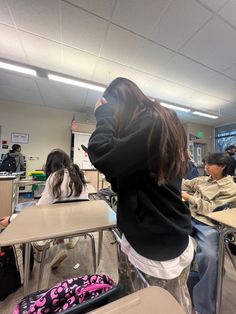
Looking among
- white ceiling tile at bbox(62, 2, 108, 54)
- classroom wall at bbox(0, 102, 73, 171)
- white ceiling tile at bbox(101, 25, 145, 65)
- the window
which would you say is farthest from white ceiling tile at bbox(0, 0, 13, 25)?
the window

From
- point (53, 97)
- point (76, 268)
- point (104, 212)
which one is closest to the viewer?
point (104, 212)

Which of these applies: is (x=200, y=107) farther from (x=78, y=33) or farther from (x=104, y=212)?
(x=104, y=212)

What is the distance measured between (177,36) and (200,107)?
336 centimetres

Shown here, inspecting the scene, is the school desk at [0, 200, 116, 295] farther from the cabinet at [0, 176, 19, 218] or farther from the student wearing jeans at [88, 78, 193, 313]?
the cabinet at [0, 176, 19, 218]

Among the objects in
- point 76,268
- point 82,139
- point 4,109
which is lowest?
point 76,268

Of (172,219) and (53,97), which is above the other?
(53,97)

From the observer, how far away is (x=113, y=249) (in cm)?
207

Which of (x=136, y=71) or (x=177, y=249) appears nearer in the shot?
(x=177, y=249)

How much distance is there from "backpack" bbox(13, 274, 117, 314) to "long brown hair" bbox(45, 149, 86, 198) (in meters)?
0.99

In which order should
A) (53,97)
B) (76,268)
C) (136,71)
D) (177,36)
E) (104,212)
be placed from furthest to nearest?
(53,97) < (136,71) < (177,36) < (76,268) < (104,212)

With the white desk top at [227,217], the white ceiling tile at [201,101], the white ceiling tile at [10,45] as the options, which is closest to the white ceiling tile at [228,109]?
the white ceiling tile at [201,101]

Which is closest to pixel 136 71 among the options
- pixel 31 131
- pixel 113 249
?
pixel 113 249

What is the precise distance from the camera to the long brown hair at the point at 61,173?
4.98 ft

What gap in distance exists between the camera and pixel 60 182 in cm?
152
